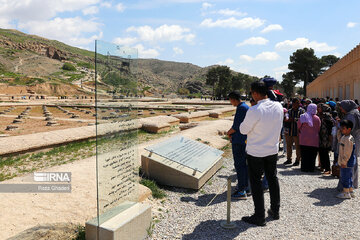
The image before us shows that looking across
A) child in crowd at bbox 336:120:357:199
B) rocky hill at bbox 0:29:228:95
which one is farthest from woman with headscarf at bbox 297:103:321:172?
rocky hill at bbox 0:29:228:95

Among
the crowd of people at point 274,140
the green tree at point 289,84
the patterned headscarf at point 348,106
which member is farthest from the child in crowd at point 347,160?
the green tree at point 289,84

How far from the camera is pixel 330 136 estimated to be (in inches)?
247

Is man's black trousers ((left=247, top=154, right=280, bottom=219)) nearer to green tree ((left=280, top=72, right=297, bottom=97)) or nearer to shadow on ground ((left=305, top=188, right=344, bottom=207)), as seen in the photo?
shadow on ground ((left=305, top=188, right=344, bottom=207))

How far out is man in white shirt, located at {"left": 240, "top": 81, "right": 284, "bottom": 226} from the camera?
3.50 meters

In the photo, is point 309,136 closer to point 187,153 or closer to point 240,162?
point 240,162

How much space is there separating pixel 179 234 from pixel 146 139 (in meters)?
7.16

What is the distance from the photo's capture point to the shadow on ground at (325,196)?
4.57 metres

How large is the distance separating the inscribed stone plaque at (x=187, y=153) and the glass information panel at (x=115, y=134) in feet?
5.57

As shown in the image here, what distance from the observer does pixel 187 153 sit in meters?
5.86

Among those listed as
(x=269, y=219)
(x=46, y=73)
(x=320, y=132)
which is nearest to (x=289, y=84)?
(x=46, y=73)

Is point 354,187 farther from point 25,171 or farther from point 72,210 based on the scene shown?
point 25,171

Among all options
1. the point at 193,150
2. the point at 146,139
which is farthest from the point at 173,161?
the point at 146,139

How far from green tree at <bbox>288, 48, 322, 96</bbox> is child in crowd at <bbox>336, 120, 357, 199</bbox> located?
63009 mm

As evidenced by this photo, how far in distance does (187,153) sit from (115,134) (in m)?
2.70
